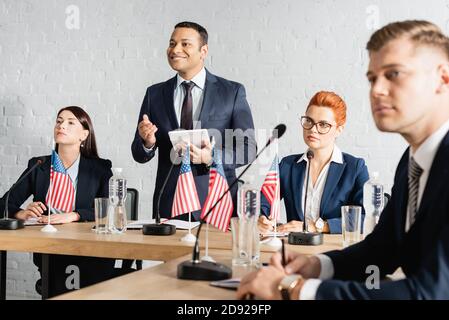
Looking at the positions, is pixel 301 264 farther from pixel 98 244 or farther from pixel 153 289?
pixel 98 244

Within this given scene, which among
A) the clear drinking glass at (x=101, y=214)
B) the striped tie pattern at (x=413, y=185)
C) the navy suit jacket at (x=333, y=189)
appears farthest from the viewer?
the navy suit jacket at (x=333, y=189)

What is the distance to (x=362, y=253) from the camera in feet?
5.84

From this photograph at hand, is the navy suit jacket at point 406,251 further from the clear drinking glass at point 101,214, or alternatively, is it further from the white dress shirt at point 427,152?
the clear drinking glass at point 101,214

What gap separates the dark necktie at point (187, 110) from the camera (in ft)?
11.4

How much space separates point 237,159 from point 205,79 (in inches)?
19.2

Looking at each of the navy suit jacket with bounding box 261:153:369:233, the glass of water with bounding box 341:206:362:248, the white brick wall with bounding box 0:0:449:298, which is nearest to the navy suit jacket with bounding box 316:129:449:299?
the glass of water with bounding box 341:206:362:248

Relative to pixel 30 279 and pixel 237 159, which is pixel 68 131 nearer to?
pixel 237 159

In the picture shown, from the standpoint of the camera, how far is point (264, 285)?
4.75 feet

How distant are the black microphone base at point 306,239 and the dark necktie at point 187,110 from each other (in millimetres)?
1186

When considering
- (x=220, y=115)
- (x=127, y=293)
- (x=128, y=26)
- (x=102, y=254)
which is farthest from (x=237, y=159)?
(x=127, y=293)

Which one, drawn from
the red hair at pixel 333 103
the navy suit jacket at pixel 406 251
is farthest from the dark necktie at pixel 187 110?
the navy suit jacket at pixel 406 251

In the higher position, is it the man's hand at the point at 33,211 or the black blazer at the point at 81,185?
the black blazer at the point at 81,185

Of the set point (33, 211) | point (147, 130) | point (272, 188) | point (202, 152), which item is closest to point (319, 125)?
point (272, 188)

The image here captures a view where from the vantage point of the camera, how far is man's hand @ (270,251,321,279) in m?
1.66
